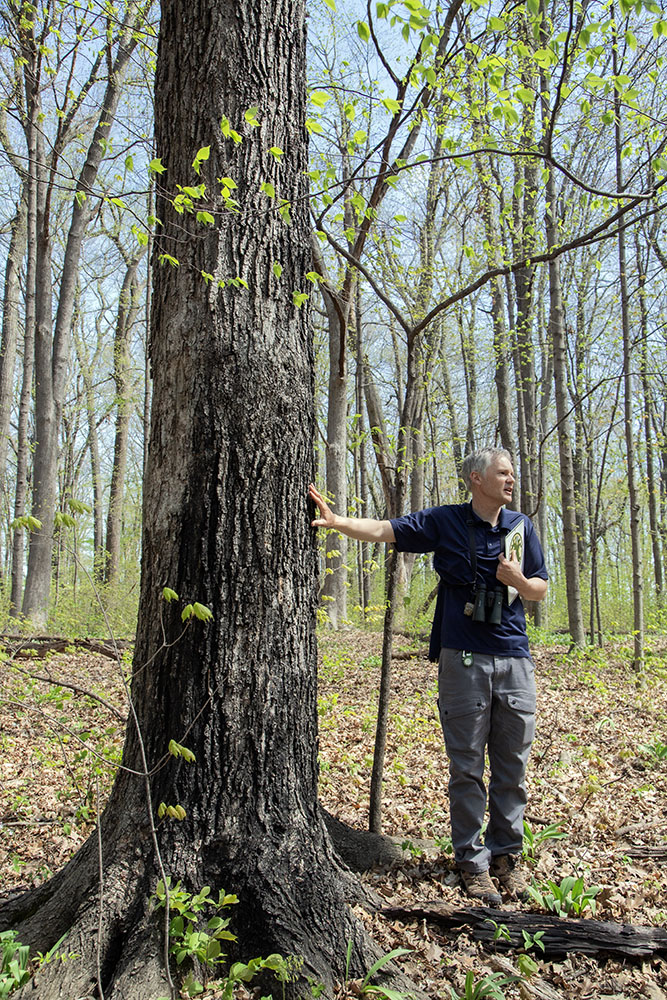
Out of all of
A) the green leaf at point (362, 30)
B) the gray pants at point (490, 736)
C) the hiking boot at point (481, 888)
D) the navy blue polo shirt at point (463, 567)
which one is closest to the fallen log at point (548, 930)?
the hiking boot at point (481, 888)

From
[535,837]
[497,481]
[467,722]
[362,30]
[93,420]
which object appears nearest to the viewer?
[362,30]

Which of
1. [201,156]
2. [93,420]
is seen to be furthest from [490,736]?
[93,420]

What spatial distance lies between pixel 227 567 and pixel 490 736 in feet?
6.47

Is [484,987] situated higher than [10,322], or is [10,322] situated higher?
[10,322]

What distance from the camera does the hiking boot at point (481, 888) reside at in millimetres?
3154

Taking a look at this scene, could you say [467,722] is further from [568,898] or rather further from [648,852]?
[648,852]

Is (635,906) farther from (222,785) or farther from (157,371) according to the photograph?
(157,371)

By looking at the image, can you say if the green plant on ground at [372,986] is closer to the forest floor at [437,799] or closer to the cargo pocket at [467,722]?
the forest floor at [437,799]

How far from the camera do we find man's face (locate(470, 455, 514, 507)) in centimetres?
358

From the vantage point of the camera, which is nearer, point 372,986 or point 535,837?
point 372,986

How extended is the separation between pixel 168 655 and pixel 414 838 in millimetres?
2250

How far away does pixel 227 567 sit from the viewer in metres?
2.46

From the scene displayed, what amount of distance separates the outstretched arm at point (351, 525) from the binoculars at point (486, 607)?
540 millimetres

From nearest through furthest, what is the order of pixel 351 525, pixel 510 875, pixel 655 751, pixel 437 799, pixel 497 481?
pixel 351 525 → pixel 510 875 → pixel 497 481 → pixel 437 799 → pixel 655 751
